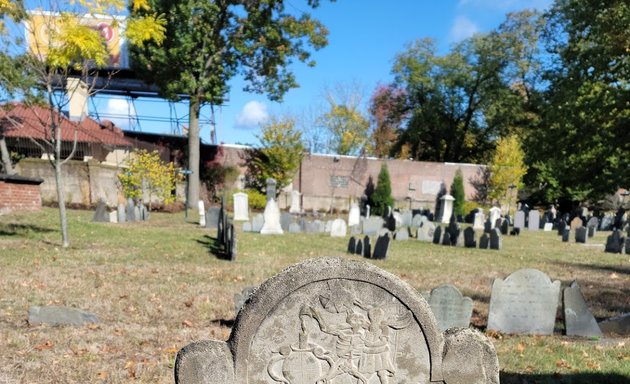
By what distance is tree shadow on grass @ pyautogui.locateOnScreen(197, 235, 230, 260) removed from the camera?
39.6ft

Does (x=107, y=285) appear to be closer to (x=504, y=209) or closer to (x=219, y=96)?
(x=219, y=96)

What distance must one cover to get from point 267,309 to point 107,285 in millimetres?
5976

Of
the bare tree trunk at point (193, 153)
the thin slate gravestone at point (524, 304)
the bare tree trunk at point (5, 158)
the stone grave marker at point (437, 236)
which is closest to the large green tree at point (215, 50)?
the bare tree trunk at point (193, 153)

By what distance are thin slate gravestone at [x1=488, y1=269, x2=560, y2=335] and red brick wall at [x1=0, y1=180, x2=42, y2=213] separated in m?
16.4

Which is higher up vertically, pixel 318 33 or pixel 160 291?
pixel 318 33

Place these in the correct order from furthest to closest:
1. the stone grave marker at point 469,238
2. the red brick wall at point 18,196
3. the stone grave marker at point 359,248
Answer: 1. the stone grave marker at point 469,238
2. the red brick wall at point 18,196
3. the stone grave marker at point 359,248

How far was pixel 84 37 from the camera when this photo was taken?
10352 mm

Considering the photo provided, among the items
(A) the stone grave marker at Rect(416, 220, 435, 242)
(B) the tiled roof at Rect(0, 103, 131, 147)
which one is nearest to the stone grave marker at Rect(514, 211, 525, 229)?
(A) the stone grave marker at Rect(416, 220, 435, 242)

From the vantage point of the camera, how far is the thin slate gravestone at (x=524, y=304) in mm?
6629

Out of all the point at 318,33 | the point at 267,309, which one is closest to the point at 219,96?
the point at 318,33

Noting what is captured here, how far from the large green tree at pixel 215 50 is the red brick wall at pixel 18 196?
9886 mm

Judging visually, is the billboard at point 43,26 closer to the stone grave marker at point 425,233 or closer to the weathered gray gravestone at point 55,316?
the weathered gray gravestone at point 55,316

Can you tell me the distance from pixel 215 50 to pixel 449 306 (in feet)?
78.5

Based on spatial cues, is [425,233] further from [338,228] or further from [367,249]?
[367,249]
